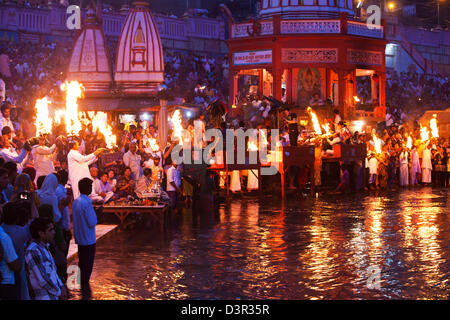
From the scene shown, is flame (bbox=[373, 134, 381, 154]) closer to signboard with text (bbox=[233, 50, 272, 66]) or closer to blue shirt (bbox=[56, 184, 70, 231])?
→ signboard with text (bbox=[233, 50, 272, 66])

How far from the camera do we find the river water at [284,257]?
369 inches

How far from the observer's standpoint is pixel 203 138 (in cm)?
2020

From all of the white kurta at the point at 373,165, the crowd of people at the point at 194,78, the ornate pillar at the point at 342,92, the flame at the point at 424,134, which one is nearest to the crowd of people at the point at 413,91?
the crowd of people at the point at 194,78

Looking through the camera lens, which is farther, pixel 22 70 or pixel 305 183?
pixel 22 70

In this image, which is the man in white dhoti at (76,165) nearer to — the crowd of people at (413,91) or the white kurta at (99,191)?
the white kurta at (99,191)

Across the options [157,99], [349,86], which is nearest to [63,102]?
[157,99]

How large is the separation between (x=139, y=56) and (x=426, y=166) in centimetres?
1069

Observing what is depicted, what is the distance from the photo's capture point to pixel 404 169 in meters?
25.6

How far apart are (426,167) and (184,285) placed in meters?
18.3

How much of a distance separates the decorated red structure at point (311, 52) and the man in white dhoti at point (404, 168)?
5.83 meters

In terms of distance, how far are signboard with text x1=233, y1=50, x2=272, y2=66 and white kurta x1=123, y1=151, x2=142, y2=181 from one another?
49.3 ft

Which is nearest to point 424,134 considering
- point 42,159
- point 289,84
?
point 289,84

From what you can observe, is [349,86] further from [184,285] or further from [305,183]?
[184,285]
